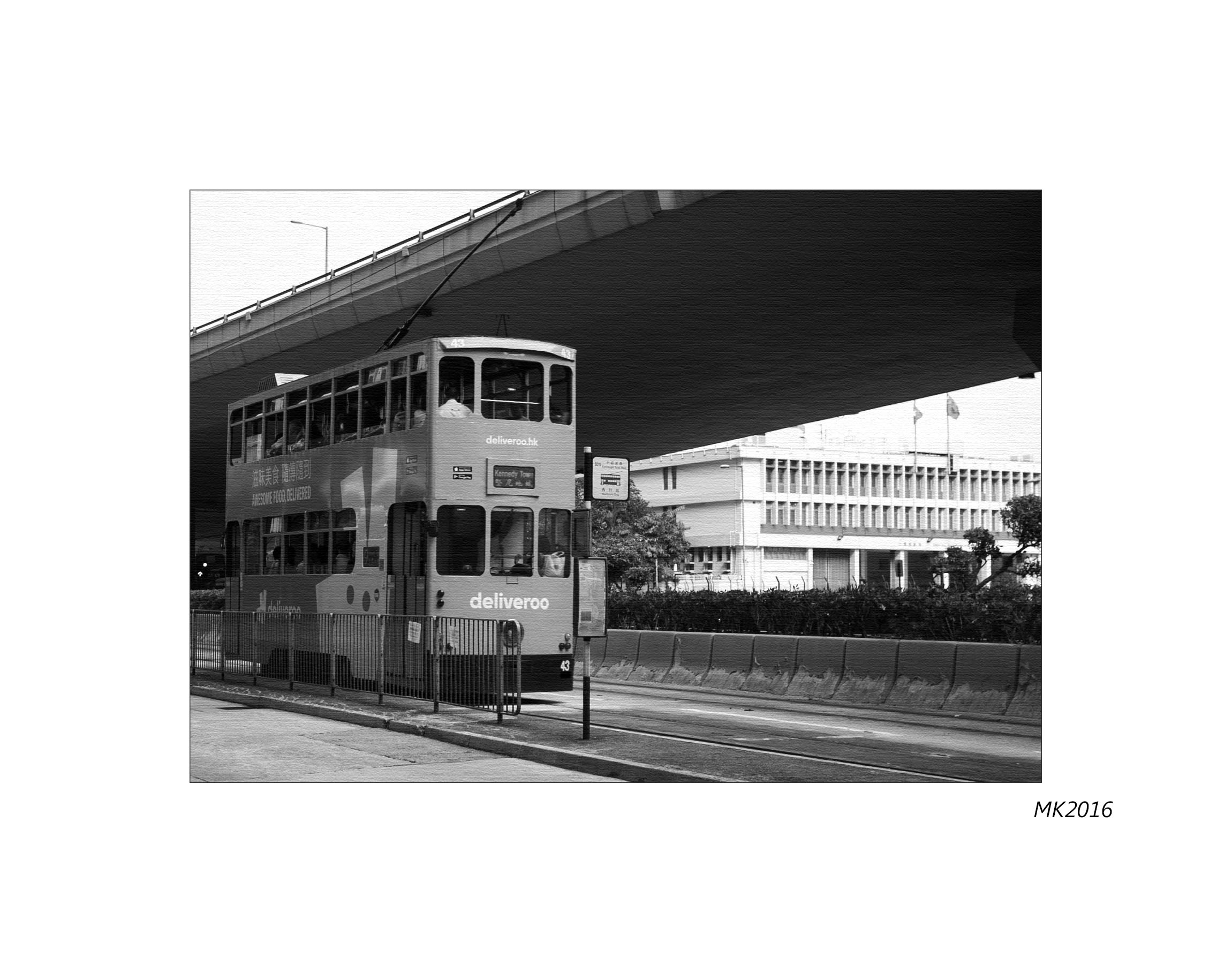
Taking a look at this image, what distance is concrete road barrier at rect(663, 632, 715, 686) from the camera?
23.6 metres

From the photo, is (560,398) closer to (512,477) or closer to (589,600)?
(512,477)

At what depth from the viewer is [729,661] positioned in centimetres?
2286

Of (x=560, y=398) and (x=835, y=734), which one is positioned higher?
(x=560, y=398)

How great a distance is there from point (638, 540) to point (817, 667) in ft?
164

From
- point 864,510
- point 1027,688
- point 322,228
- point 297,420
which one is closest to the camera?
point 322,228

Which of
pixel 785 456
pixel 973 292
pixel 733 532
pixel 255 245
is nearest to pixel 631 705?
pixel 973 292

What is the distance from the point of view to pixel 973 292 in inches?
744

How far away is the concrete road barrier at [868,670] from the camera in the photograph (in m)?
19.4

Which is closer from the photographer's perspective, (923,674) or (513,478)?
(513,478)

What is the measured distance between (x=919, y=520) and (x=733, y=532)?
1273 inches

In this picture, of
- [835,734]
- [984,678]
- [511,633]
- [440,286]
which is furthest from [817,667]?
[440,286]

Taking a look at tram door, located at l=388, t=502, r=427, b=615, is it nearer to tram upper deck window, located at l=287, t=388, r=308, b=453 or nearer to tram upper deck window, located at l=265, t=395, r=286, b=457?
tram upper deck window, located at l=287, t=388, r=308, b=453
